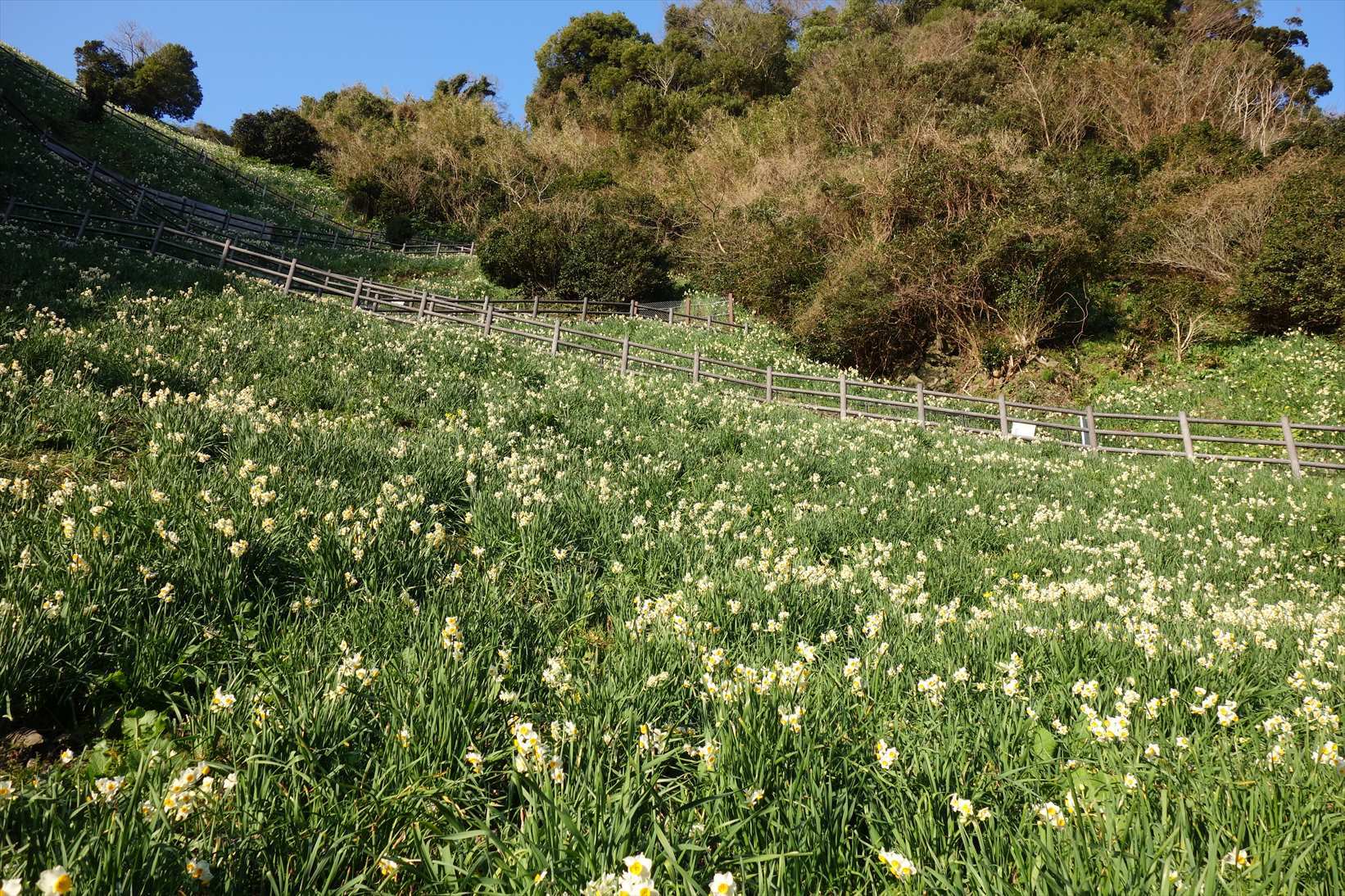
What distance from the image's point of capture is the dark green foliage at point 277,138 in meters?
51.0

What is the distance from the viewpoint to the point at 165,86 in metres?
55.4

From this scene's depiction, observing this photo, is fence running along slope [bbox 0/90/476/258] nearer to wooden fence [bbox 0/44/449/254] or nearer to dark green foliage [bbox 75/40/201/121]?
wooden fence [bbox 0/44/449/254]

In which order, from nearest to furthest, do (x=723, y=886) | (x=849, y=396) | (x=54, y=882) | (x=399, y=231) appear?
1. (x=54, y=882)
2. (x=723, y=886)
3. (x=849, y=396)
4. (x=399, y=231)

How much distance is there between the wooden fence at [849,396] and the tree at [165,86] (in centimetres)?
4677

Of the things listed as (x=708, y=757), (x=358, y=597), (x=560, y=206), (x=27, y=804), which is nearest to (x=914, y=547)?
(x=708, y=757)

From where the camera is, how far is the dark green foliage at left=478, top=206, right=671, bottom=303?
95.5ft

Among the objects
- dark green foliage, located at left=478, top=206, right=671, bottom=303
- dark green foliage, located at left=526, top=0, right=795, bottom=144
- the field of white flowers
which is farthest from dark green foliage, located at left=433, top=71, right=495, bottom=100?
the field of white flowers

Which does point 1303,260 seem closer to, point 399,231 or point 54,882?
point 54,882

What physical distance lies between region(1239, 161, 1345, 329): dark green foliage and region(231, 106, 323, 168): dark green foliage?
203ft

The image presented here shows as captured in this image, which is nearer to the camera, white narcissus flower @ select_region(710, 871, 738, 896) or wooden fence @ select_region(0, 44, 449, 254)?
white narcissus flower @ select_region(710, 871, 738, 896)

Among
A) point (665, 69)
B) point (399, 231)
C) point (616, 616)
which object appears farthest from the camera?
point (665, 69)

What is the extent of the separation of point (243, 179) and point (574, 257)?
2934 cm

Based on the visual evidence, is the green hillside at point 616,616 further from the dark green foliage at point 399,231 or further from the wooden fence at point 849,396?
the dark green foliage at point 399,231

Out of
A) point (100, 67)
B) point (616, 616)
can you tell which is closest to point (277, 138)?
point (100, 67)
